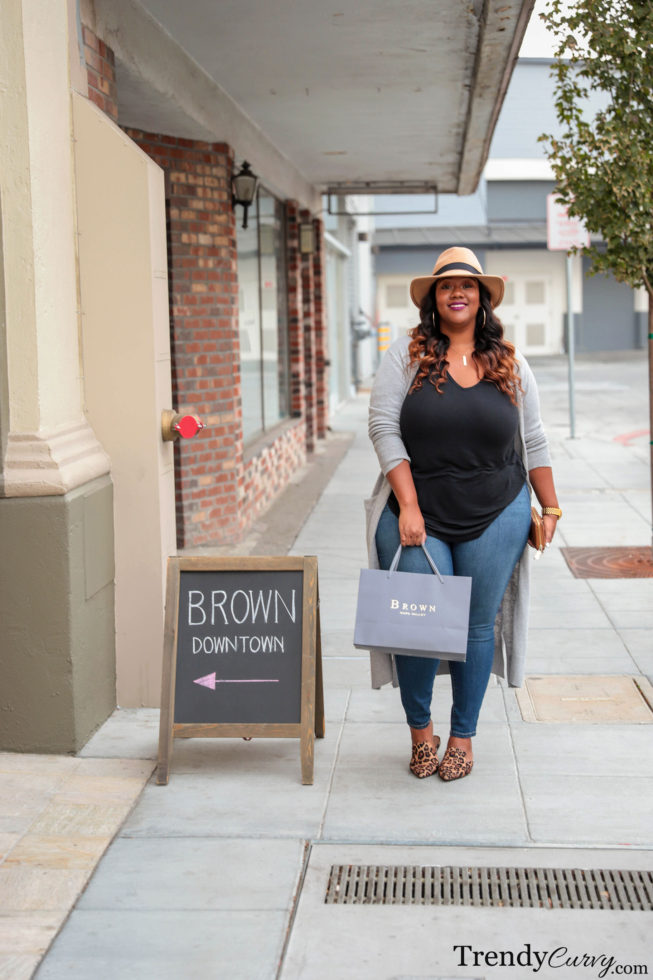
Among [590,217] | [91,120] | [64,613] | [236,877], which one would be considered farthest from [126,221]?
[590,217]

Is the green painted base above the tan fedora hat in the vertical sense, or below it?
below

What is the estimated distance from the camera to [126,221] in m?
4.83

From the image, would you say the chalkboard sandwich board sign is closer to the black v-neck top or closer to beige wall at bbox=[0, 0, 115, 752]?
beige wall at bbox=[0, 0, 115, 752]

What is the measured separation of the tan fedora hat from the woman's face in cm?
3

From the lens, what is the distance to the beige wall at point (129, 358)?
189 inches

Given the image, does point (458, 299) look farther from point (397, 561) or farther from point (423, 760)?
point (423, 760)

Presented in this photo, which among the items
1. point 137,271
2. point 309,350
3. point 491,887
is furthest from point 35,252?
point 309,350

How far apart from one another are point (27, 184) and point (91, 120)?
576mm

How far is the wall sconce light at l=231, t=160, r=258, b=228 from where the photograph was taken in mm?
9023

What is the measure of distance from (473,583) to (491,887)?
108 centimetres

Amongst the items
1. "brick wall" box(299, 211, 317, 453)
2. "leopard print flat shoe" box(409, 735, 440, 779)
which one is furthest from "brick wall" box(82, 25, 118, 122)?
"brick wall" box(299, 211, 317, 453)

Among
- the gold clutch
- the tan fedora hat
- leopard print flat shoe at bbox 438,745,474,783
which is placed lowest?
leopard print flat shoe at bbox 438,745,474,783

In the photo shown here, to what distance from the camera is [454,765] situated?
4.32 metres

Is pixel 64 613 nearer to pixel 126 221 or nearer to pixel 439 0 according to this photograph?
pixel 126 221
